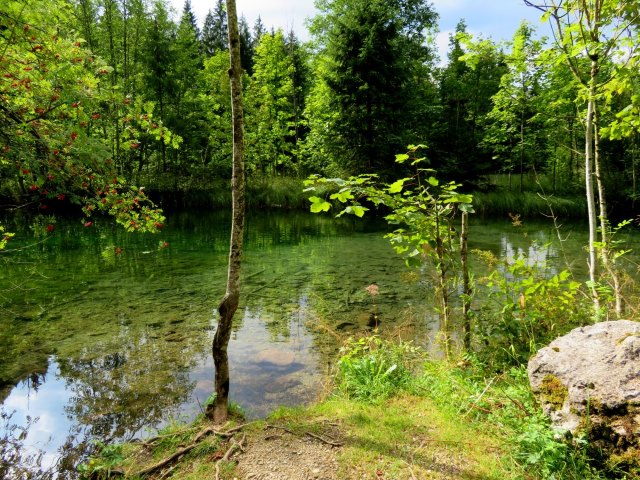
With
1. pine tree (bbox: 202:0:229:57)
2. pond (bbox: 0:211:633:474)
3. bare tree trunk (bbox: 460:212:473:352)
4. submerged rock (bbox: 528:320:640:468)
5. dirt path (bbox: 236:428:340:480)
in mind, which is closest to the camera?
submerged rock (bbox: 528:320:640:468)

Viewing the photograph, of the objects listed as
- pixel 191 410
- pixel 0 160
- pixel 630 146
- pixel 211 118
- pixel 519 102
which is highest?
pixel 211 118

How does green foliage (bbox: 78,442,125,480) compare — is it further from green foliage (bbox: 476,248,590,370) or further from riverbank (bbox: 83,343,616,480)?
green foliage (bbox: 476,248,590,370)

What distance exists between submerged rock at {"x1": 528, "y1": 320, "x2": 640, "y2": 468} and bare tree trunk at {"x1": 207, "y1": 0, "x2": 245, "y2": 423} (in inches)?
108

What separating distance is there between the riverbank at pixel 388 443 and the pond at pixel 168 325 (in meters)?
0.98

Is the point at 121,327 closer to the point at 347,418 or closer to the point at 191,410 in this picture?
the point at 191,410

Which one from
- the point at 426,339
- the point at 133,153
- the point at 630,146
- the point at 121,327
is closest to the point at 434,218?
the point at 426,339

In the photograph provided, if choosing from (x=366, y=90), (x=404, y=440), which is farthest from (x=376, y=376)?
(x=366, y=90)

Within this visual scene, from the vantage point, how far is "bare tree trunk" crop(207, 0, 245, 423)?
3.58 meters

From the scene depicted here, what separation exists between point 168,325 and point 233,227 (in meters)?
4.27

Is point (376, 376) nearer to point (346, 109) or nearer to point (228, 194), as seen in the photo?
point (346, 109)

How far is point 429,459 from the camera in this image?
303cm

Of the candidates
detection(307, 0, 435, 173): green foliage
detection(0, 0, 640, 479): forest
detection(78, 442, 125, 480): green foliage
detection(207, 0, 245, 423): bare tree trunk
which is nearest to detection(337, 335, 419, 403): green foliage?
detection(0, 0, 640, 479): forest

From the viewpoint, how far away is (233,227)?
3.81m

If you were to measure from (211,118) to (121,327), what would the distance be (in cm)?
2352
